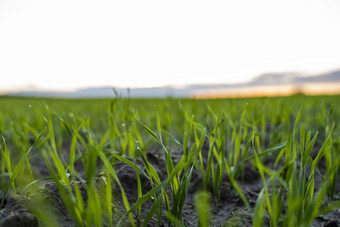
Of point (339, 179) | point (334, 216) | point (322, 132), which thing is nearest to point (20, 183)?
point (334, 216)

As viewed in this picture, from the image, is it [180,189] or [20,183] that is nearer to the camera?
[180,189]

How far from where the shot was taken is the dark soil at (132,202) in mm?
822

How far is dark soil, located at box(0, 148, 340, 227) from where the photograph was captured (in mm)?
822

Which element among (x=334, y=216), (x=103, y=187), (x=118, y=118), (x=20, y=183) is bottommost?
(x=334, y=216)

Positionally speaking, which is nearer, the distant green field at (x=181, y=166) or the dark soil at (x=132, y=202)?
the distant green field at (x=181, y=166)

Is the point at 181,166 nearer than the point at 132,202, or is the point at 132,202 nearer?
the point at 181,166

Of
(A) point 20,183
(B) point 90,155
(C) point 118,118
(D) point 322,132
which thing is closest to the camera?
(B) point 90,155

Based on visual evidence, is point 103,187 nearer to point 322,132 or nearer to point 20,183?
point 20,183

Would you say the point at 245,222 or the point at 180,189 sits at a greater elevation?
the point at 180,189

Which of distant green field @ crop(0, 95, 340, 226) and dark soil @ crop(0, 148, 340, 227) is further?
dark soil @ crop(0, 148, 340, 227)

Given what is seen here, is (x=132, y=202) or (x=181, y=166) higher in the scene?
(x=181, y=166)

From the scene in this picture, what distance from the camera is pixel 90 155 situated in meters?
0.69

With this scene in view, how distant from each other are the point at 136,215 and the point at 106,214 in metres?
0.09

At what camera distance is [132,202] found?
40.6 inches
